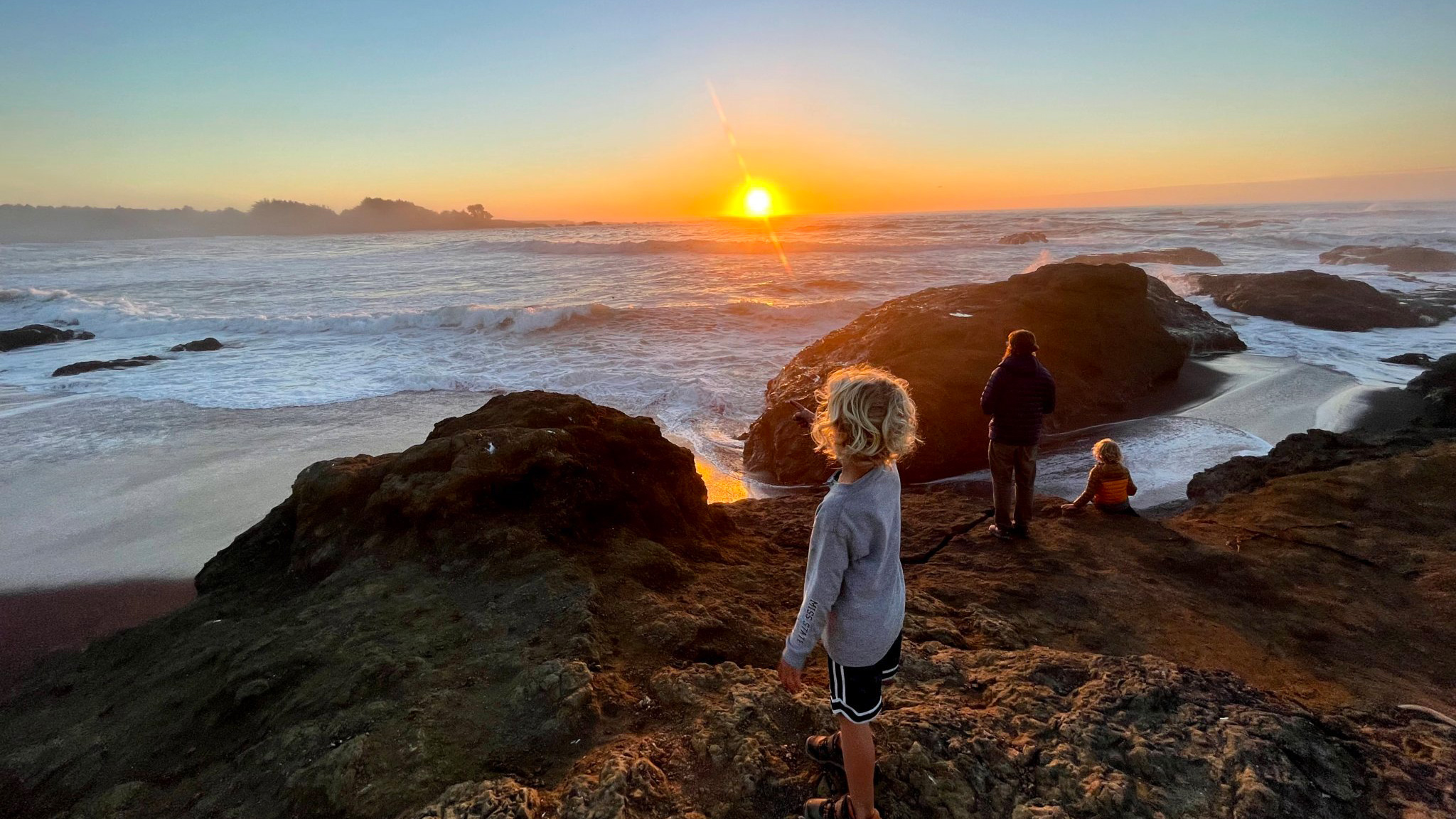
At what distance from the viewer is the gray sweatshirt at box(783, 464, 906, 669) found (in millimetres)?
1942

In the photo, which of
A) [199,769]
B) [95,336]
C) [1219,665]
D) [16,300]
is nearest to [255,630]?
[199,769]

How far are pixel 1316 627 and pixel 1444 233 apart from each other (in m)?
57.4

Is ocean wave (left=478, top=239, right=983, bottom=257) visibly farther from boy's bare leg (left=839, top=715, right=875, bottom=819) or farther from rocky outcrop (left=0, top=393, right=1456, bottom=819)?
boy's bare leg (left=839, top=715, right=875, bottom=819)

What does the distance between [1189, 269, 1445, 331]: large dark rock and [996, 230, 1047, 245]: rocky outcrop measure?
26.1 metres

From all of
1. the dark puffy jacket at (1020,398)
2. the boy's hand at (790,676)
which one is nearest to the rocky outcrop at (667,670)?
the boy's hand at (790,676)

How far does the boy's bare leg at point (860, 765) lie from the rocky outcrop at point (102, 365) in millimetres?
18088

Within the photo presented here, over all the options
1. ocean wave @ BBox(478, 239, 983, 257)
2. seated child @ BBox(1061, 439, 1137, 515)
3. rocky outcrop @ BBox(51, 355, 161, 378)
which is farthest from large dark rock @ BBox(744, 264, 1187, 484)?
ocean wave @ BBox(478, 239, 983, 257)

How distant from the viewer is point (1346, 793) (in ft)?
7.33

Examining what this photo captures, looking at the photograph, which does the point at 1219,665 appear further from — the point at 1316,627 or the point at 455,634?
the point at 455,634

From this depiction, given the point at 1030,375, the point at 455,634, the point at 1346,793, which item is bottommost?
the point at 1346,793

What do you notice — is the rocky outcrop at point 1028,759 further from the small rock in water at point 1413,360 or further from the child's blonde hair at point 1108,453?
the small rock in water at point 1413,360

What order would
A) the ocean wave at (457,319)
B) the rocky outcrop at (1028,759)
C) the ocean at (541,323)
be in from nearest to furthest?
1. the rocky outcrop at (1028,759)
2. the ocean at (541,323)
3. the ocean wave at (457,319)

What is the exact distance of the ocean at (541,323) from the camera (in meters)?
11.0

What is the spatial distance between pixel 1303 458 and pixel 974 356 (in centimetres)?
343
